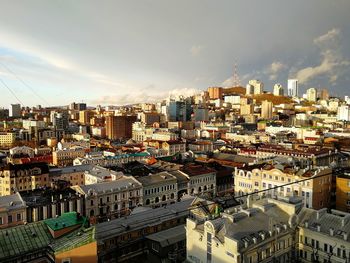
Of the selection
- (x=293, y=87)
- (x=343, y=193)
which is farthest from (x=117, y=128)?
(x=293, y=87)

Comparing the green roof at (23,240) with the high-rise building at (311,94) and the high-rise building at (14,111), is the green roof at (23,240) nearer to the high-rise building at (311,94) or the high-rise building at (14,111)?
the high-rise building at (14,111)

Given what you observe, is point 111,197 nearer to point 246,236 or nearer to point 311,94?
point 246,236

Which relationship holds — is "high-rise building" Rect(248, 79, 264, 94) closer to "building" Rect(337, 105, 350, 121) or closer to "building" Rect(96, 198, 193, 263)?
"building" Rect(337, 105, 350, 121)

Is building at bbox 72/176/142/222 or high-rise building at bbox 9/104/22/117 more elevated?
high-rise building at bbox 9/104/22/117

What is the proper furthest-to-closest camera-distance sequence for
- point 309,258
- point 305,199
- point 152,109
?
point 152,109, point 305,199, point 309,258

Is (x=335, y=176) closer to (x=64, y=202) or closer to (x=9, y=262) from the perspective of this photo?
(x=64, y=202)

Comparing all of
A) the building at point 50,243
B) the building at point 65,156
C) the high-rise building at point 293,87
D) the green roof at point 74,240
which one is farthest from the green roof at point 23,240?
the high-rise building at point 293,87

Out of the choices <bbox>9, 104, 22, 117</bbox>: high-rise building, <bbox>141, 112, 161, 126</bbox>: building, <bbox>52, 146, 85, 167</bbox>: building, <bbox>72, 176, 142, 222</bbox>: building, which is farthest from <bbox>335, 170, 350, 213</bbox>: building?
<bbox>9, 104, 22, 117</bbox>: high-rise building

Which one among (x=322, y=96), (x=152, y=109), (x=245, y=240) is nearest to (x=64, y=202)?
(x=245, y=240)
